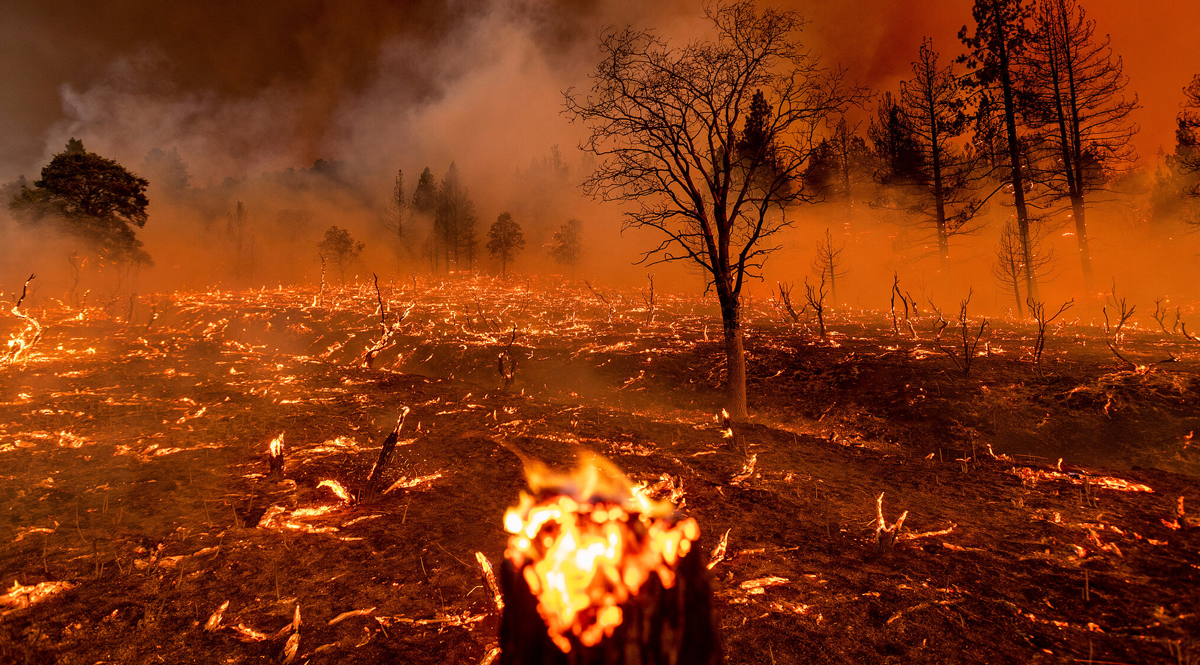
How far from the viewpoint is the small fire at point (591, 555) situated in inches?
74.7

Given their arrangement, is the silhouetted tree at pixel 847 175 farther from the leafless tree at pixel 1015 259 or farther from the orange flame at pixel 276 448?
the orange flame at pixel 276 448

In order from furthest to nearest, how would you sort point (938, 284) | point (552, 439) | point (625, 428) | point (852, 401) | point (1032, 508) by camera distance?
point (938, 284) < point (852, 401) < point (625, 428) < point (552, 439) < point (1032, 508)

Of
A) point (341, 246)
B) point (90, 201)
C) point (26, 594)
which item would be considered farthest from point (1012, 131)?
point (341, 246)

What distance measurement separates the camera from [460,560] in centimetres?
494

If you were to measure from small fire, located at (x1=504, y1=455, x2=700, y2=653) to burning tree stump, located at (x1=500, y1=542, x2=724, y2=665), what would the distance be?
3cm

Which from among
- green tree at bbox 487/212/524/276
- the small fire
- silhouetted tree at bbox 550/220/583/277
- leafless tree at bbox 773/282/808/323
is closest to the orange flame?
the small fire

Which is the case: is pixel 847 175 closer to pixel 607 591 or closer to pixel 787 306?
pixel 787 306

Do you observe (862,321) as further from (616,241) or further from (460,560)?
(616,241)

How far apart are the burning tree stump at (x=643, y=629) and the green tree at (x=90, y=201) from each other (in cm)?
4574

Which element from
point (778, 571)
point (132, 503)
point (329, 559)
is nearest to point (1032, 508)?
point (778, 571)

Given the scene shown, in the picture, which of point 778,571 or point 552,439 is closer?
point 778,571

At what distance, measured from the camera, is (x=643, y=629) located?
1905mm

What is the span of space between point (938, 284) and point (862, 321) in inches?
962

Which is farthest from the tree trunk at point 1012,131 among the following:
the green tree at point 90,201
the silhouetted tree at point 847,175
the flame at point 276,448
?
the green tree at point 90,201
